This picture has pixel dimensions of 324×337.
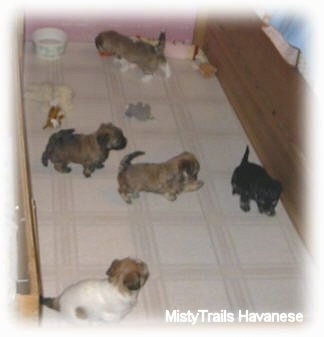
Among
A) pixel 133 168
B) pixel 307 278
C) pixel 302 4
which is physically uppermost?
pixel 302 4

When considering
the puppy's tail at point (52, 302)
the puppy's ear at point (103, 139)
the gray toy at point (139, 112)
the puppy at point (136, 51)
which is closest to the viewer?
the puppy's tail at point (52, 302)

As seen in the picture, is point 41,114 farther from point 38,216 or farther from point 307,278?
point 307,278

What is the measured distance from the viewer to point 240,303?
2229 millimetres

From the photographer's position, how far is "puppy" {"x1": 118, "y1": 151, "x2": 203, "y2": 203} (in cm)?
241

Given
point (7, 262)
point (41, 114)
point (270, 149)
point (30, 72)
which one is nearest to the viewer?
point (7, 262)

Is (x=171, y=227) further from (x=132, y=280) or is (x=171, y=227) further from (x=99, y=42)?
(x=99, y=42)

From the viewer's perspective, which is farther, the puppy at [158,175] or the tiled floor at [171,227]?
the puppy at [158,175]

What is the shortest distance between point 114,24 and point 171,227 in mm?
1730

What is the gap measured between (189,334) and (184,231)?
1.70ft

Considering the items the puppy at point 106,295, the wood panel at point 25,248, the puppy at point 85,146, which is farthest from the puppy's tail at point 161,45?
the puppy at point 106,295

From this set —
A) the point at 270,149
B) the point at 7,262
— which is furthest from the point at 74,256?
the point at 270,149

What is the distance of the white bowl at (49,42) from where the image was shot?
3.53m

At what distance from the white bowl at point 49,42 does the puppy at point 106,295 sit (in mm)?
1876

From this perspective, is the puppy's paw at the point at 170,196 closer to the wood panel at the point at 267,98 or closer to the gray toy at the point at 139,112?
the wood panel at the point at 267,98
